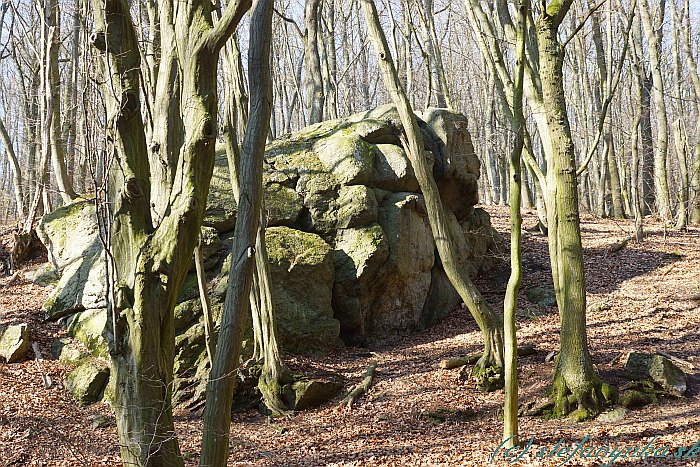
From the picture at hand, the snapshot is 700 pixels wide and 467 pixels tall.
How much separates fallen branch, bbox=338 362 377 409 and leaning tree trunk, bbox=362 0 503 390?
165cm

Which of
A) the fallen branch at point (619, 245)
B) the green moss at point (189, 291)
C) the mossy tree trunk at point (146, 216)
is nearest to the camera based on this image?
the mossy tree trunk at point (146, 216)

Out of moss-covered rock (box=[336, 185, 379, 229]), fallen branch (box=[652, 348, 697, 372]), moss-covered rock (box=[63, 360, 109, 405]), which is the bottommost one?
fallen branch (box=[652, 348, 697, 372])

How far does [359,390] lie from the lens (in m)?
8.62

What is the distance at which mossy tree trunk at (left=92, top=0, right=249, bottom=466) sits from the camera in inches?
175

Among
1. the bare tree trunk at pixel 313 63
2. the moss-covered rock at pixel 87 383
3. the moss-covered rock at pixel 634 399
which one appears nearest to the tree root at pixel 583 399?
the moss-covered rock at pixel 634 399

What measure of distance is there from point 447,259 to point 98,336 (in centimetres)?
590

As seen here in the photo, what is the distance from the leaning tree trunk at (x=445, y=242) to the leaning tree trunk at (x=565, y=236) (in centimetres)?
155

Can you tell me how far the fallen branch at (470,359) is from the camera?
8867mm

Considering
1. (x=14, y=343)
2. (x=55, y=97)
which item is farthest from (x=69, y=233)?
(x=55, y=97)

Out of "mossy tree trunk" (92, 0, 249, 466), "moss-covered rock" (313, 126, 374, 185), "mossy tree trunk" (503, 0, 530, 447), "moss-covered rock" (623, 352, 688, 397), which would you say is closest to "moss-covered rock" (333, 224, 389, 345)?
"moss-covered rock" (313, 126, 374, 185)

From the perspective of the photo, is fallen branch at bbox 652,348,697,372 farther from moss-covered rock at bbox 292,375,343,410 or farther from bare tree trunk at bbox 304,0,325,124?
bare tree trunk at bbox 304,0,325,124

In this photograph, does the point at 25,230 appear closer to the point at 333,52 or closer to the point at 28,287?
the point at 28,287

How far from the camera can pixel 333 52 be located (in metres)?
21.9

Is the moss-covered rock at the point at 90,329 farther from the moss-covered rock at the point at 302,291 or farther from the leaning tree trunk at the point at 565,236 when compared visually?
the leaning tree trunk at the point at 565,236
